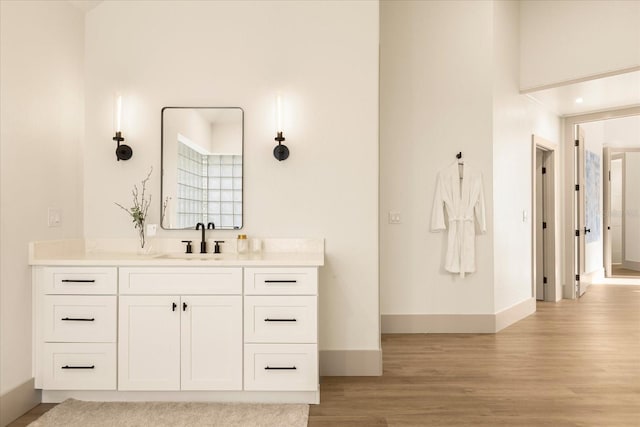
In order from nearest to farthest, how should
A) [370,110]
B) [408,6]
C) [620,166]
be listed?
[370,110]
[408,6]
[620,166]

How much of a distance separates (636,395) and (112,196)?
3886mm

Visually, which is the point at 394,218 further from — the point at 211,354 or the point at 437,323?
the point at 211,354

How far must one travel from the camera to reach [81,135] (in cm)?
321

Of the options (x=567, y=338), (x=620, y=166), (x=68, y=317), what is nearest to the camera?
(x=68, y=317)

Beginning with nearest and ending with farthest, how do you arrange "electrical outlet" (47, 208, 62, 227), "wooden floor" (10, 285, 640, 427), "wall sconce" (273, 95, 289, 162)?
"wooden floor" (10, 285, 640, 427)
"electrical outlet" (47, 208, 62, 227)
"wall sconce" (273, 95, 289, 162)

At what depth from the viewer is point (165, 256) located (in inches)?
120

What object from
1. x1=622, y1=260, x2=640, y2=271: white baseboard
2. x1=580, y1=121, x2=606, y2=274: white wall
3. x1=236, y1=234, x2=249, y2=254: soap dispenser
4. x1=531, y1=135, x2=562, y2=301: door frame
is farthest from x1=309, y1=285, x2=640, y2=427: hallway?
x1=622, y1=260, x2=640, y2=271: white baseboard

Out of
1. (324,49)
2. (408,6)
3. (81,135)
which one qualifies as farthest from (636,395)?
(81,135)

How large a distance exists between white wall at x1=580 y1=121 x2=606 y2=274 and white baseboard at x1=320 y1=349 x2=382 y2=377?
204 inches

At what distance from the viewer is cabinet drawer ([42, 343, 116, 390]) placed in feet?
8.79

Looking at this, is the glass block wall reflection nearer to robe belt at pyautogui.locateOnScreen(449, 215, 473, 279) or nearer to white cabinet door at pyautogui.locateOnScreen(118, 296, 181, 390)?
white cabinet door at pyautogui.locateOnScreen(118, 296, 181, 390)

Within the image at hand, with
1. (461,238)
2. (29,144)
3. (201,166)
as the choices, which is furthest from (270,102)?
(461,238)

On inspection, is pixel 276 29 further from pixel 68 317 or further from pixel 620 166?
pixel 620 166

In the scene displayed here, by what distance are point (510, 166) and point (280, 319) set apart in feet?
10.8
